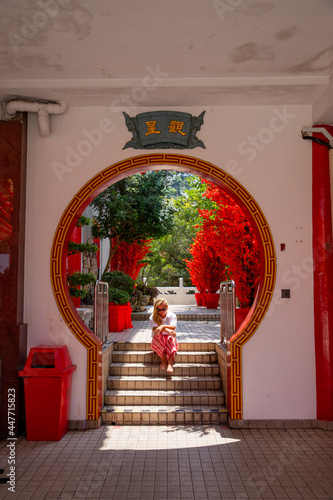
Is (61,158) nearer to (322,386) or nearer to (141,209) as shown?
(322,386)

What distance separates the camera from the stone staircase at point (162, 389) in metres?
5.14

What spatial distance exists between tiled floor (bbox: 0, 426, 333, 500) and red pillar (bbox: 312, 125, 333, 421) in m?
0.48

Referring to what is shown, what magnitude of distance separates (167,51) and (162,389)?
13.1 ft

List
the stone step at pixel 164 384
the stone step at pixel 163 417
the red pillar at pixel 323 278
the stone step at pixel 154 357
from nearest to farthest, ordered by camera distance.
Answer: the red pillar at pixel 323 278, the stone step at pixel 163 417, the stone step at pixel 164 384, the stone step at pixel 154 357

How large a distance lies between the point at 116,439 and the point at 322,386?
2358 millimetres

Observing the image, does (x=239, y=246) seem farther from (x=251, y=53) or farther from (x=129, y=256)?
(x=129, y=256)

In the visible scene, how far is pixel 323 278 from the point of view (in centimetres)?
504

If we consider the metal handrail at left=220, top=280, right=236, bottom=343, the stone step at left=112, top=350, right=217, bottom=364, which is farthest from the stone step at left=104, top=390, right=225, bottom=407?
the metal handrail at left=220, top=280, right=236, bottom=343

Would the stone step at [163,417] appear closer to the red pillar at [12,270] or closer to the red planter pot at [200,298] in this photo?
the red pillar at [12,270]

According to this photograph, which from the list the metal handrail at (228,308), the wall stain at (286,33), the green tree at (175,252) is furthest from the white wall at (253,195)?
the green tree at (175,252)

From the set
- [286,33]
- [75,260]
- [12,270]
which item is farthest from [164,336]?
[75,260]

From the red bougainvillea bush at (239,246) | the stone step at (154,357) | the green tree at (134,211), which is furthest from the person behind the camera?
the green tree at (134,211)

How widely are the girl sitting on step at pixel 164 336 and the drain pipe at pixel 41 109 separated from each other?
8.96 feet

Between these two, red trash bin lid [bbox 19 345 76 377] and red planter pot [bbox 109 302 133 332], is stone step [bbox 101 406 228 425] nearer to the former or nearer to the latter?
red trash bin lid [bbox 19 345 76 377]
